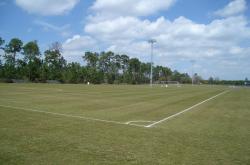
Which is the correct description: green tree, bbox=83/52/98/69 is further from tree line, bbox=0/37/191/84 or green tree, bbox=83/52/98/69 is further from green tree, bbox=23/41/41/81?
green tree, bbox=23/41/41/81

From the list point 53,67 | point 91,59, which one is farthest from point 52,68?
point 91,59

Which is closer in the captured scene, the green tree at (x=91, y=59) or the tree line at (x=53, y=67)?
the tree line at (x=53, y=67)

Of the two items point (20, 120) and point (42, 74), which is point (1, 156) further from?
point (42, 74)

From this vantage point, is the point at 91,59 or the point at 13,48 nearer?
the point at 13,48

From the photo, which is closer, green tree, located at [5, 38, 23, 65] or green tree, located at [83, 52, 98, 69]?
green tree, located at [5, 38, 23, 65]

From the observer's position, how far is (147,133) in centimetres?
1069

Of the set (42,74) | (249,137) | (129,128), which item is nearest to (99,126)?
(129,128)

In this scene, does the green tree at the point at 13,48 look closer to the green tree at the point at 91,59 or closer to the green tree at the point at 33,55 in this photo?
the green tree at the point at 33,55

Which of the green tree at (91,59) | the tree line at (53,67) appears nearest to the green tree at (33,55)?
the tree line at (53,67)

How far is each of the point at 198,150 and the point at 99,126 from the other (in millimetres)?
4588

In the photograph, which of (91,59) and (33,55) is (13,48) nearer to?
(33,55)

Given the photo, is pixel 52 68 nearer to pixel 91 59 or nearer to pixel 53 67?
pixel 53 67

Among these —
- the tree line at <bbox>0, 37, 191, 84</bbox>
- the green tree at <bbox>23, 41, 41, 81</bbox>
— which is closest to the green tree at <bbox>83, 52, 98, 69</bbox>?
the tree line at <bbox>0, 37, 191, 84</bbox>

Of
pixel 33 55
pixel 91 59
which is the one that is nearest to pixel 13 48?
pixel 33 55
